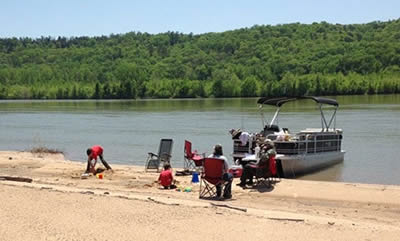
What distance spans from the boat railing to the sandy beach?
2.63 m

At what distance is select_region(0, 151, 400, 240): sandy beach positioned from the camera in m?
8.13

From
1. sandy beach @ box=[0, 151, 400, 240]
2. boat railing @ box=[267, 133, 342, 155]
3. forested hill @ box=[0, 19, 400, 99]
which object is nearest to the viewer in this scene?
sandy beach @ box=[0, 151, 400, 240]

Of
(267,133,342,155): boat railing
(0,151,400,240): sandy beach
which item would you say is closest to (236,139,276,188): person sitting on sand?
(0,151,400,240): sandy beach

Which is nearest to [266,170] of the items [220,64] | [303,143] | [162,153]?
[162,153]

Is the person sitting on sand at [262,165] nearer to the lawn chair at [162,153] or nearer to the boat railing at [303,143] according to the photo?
the boat railing at [303,143]

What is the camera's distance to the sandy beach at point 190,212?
26.7ft

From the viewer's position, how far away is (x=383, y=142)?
2806cm

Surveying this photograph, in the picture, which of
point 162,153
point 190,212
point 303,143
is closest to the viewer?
point 190,212

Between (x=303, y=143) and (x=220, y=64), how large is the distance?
449 ft

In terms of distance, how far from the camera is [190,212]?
9531 millimetres

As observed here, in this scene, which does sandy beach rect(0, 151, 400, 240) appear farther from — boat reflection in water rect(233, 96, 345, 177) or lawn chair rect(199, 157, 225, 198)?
boat reflection in water rect(233, 96, 345, 177)

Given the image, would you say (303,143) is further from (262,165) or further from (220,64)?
(220,64)

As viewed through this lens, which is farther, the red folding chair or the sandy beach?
the red folding chair

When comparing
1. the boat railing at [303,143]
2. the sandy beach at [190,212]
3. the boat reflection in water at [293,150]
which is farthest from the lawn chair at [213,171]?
the boat railing at [303,143]
